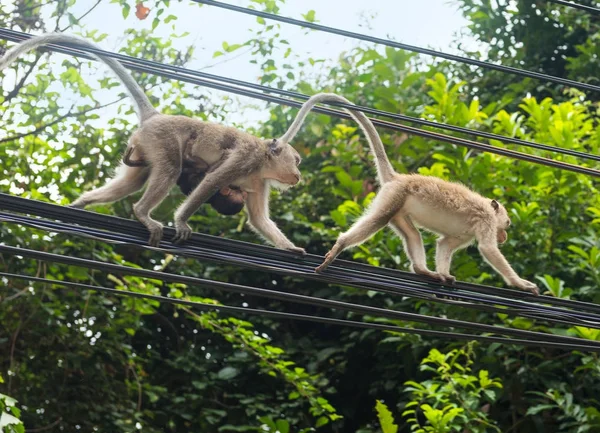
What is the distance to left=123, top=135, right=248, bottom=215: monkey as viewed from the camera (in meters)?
6.24

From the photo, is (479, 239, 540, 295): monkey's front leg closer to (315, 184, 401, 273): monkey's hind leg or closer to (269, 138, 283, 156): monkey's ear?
(315, 184, 401, 273): monkey's hind leg

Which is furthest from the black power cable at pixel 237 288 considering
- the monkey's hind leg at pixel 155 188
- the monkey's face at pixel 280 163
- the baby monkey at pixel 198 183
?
the monkey's face at pixel 280 163

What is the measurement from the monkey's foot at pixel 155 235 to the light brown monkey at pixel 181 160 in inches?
8.0

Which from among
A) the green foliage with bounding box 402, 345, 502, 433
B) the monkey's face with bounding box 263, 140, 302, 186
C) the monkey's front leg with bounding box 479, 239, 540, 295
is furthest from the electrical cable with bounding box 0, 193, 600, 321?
the green foliage with bounding box 402, 345, 502, 433

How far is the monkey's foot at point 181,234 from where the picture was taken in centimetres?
531

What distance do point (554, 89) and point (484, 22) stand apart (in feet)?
4.87

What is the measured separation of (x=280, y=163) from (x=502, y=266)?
1.75m

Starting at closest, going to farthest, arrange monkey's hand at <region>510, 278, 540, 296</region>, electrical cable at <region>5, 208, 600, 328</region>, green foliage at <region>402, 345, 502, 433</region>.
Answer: electrical cable at <region>5, 208, 600, 328</region>
monkey's hand at <region>510, 278, 540, 296</region>
green foliage at <region>402, 345, 502, 433</region>

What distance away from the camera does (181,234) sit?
5520 mm

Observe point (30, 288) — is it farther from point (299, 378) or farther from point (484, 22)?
point (484, 22)

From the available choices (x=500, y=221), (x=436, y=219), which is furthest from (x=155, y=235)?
(x=500, y=221)

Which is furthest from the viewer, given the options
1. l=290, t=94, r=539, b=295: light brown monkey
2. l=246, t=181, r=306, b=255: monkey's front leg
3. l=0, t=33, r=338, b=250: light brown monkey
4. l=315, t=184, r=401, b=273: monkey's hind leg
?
l=246, t=181, r=306, b=255: monkey's front leg

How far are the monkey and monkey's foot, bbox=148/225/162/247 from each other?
97cm

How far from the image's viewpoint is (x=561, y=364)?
9148mm
